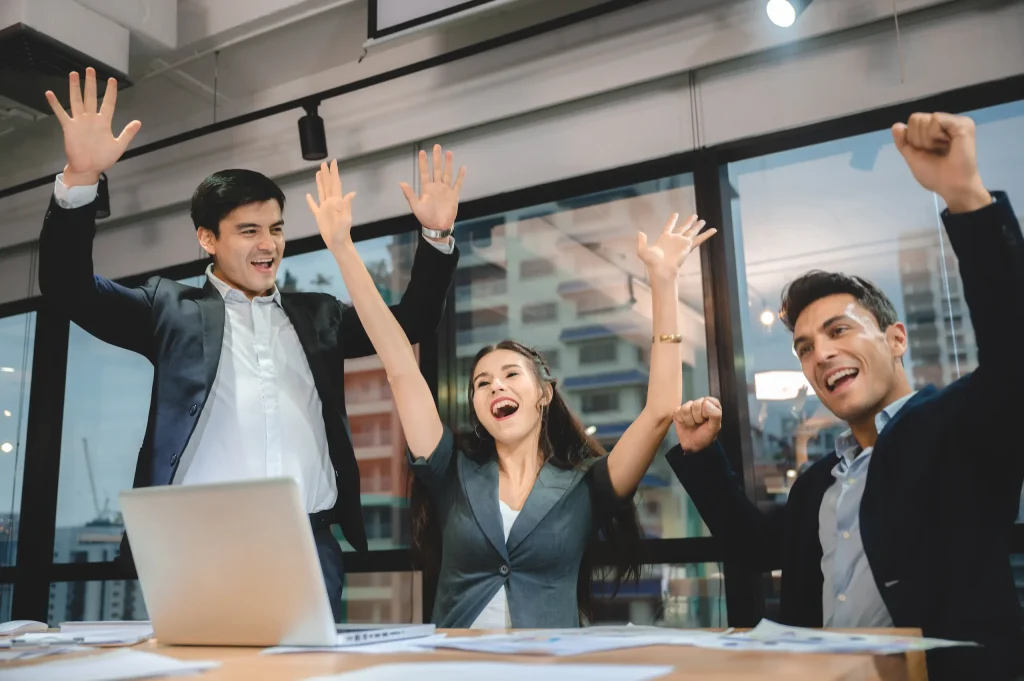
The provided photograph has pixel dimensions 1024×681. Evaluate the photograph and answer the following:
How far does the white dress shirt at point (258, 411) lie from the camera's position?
209cm

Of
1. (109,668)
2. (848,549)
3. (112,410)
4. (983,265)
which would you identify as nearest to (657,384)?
(848,549)

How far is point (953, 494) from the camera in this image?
1.56m

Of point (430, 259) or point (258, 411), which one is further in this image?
point (430, 259)

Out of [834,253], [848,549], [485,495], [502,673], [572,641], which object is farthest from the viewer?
[834,253]

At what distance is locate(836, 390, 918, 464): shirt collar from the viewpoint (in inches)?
67.8

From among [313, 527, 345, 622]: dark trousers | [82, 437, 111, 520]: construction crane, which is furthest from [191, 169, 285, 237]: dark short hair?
[82, 437, 111, 520]: construction crane

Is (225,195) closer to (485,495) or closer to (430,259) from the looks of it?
(430,259)

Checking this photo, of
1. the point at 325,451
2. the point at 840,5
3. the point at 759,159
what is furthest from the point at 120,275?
the point at 840,5

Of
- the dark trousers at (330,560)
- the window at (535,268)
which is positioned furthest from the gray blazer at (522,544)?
the window at (535,268)

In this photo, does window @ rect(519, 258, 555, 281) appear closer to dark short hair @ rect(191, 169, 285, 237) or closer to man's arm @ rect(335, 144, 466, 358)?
man's arm @ rect(335, 144, 466, 358)

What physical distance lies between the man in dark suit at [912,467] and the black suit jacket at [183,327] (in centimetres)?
78

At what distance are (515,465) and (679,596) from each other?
931 millimetres

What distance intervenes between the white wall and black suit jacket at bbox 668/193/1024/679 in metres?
1.37

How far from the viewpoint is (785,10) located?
2529mm
